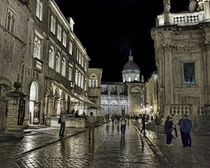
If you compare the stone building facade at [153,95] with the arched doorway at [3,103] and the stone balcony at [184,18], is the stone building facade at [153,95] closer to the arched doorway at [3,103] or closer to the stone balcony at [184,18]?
the stone balcony at [184,18]

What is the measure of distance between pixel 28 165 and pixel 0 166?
Result: 2.51ft

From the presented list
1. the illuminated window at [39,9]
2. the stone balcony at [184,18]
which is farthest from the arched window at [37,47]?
the stone balcony at [184,18]

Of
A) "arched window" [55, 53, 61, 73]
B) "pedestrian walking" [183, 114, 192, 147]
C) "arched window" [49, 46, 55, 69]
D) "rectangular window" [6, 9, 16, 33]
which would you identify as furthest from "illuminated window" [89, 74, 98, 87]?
"pedestrian walking" [183, 114, 192, 147]

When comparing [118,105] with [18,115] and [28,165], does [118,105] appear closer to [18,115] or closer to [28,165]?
[18,115]

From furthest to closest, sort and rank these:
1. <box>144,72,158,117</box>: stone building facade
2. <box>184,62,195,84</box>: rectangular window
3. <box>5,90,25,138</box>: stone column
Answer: <box>144,72,158,117</box>: stone building facade
<box>184,62,195,84</box>: rectangular window
<box>5,90,25,138</box>: stone column

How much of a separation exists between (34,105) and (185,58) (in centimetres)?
1574

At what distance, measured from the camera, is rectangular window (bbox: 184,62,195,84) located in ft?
73.3

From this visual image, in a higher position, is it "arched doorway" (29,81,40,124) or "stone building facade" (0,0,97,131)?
"stone building facade" (0,0,97,131)

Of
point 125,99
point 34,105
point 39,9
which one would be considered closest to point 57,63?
point 39,9

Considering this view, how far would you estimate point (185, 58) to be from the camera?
22.9m

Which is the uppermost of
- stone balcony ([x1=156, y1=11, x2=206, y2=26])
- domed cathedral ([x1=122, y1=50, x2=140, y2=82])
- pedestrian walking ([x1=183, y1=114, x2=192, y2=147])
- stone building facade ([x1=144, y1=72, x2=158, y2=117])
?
domed cathedral ([x1=122, y1=50, x2=140, y2=82])

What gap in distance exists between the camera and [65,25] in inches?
1261

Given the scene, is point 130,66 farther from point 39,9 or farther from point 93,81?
point 39,9

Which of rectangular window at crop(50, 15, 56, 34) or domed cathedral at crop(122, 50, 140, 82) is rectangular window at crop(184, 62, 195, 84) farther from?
domed cathedral at crop(122, 50, 140, 82)
